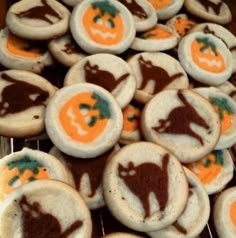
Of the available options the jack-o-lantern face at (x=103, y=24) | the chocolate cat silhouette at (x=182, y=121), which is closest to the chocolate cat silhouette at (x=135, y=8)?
the jack-o-lantern face at (x=103, y=24)

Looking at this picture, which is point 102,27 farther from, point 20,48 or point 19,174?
point 19,174

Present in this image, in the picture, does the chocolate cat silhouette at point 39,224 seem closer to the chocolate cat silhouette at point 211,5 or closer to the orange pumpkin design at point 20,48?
the orange pumpkin design at point 20,48

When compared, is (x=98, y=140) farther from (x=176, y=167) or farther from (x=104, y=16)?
(x=104, y=16)

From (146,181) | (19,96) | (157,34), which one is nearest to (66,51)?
(19,96)

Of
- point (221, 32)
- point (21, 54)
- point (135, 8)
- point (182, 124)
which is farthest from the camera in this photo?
point (221, 32)

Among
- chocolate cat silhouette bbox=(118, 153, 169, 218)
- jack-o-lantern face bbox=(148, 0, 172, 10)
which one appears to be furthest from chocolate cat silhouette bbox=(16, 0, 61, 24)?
chocolate cat silhouette bbox=(118, 153, 169, 218)

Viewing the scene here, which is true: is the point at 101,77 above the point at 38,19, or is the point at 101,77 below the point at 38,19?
below

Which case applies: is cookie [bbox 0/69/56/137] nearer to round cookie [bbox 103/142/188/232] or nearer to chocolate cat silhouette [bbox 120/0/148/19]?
round cookie [bbox 103/142/188/232]
